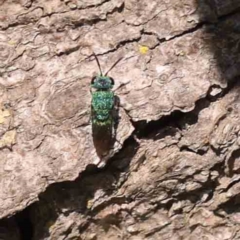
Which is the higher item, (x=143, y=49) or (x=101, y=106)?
(x=143, y=49)

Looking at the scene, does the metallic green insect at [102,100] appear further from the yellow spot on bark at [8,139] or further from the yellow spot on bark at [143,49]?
the yellow spot on bark at [8,139]

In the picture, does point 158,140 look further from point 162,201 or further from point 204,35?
point 204,35

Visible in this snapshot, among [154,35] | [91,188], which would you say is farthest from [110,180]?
[154,35]

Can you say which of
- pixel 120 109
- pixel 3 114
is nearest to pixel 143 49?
pixel 120 109

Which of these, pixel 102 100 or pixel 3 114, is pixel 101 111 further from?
pixel 3 114

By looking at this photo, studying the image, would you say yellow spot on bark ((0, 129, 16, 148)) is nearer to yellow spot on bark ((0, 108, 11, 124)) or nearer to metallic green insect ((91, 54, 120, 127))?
yellow spot on bark ((0, 108, 11, 124))

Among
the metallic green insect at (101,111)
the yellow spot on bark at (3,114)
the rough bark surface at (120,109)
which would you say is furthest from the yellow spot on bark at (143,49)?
the yellow spot on bark at (3,114)

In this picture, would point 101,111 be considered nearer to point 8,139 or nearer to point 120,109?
point 120,109
